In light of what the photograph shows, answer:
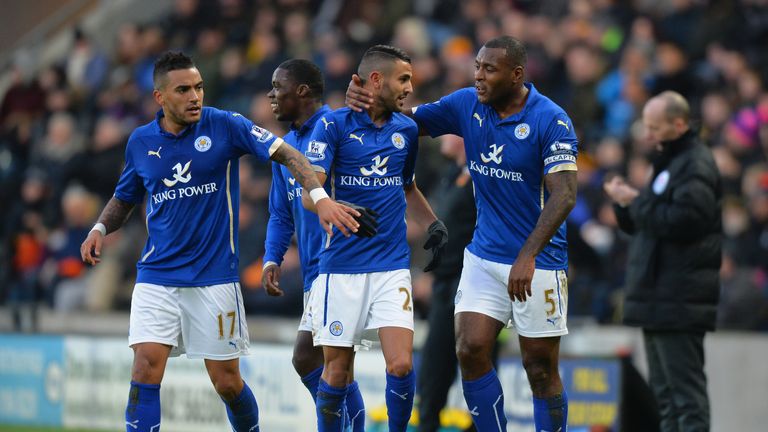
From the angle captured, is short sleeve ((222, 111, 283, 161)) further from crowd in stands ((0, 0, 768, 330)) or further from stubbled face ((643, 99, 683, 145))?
crowd in stands ((0, 0, 768, 330))

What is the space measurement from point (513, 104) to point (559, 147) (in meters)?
0.45

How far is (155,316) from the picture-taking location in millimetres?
8070

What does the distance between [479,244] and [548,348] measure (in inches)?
30.4

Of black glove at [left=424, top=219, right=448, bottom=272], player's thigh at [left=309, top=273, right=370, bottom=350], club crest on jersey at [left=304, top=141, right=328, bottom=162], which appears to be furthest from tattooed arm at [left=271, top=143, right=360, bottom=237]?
black glove at [left=424, top=219, right=448, bottom=272]

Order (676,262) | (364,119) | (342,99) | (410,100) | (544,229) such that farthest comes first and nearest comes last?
1. (342,99)
2. (410,100)
3. (676,262)
4. (364,119)
5. (544,229)

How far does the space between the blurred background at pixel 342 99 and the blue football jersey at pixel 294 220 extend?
9.86 ft

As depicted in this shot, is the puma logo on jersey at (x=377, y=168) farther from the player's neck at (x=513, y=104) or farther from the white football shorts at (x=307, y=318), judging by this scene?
the white football shorts at (x=307, y=318)

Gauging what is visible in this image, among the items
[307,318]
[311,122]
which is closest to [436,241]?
[307,318]

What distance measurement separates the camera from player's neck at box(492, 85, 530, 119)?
7.92 metres

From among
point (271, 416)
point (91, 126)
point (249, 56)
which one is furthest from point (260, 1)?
point (271, 416)

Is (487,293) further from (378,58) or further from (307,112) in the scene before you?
(307,112)

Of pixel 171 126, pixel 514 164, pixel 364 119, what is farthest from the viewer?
pixel 171 126


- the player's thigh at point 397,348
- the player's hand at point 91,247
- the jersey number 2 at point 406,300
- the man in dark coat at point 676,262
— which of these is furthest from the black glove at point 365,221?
the man in dark coat at point 676,262

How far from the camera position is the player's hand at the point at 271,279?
336 inches
